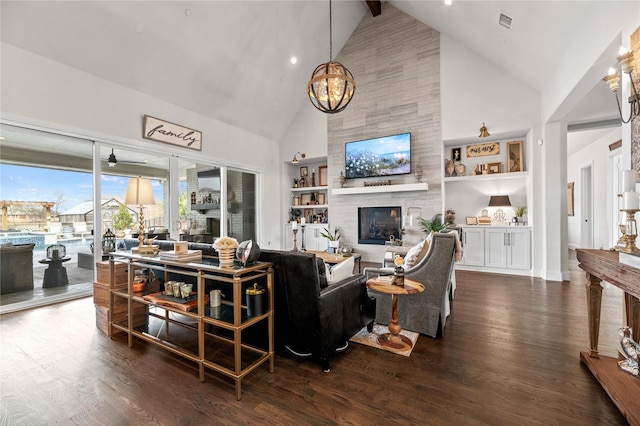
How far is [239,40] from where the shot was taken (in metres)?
4.96

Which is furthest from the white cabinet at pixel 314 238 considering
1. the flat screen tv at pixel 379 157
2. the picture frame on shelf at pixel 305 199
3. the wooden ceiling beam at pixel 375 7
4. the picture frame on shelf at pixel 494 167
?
the wooden ceiling beam at pixel 375 7

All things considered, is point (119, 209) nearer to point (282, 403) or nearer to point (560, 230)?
point (282, 403)

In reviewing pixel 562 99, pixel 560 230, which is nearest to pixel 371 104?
pixel 562 99

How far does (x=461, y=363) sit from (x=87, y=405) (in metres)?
2.64

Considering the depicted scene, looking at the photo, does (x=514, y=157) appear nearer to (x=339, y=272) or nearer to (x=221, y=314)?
(x=339, y=272)

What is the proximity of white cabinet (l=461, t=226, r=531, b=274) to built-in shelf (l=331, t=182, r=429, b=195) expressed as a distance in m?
1.23

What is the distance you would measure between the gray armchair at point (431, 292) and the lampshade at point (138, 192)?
9.19ft

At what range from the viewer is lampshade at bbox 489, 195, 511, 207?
5500mm

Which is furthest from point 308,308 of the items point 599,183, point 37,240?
point 599,183

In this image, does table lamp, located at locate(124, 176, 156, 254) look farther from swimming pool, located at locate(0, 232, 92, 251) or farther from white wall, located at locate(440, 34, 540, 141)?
white wall, located at locate(440, 34, 540, 141)

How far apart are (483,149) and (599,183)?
12.2 feet

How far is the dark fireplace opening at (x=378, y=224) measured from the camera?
6305 mm

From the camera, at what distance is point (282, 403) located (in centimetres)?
176

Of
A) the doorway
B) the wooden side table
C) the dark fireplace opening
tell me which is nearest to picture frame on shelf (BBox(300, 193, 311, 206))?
the dark fireplace opening
